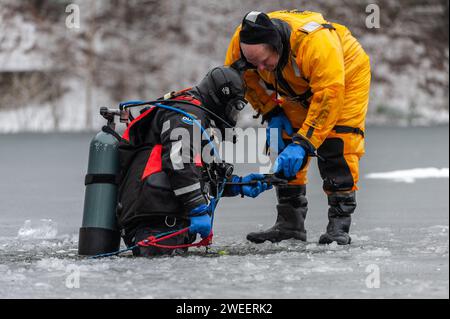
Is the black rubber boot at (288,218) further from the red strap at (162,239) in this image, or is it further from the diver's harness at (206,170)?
the red strap at (162,239)

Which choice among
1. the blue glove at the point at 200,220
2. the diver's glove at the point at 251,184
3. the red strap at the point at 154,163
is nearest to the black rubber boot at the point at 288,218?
the diver's glove at the point at 251,184

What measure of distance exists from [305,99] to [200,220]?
1218 millimetres

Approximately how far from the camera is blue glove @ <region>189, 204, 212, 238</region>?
5.74 meters

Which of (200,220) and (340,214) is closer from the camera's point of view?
(200,220)

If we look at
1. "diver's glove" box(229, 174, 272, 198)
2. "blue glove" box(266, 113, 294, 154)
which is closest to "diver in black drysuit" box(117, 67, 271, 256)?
"diver's glove" box(229, 174, 272, 198)

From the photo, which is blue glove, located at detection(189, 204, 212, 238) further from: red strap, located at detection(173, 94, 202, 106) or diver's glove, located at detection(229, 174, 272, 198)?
red strap, located at detection(173, 94, 202, 106)

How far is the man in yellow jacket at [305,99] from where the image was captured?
242 inches

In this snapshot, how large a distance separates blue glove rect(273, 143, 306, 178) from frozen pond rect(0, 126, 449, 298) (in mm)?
462

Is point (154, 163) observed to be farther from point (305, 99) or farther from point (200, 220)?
point (305, 99)

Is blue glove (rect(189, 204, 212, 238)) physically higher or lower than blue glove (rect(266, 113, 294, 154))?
lower

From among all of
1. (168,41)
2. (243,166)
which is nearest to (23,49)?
(168,41)

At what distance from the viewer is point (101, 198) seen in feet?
19.7

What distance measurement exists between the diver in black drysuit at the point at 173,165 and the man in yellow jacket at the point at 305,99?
0.35 m
